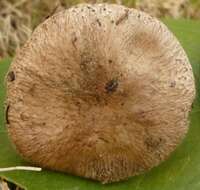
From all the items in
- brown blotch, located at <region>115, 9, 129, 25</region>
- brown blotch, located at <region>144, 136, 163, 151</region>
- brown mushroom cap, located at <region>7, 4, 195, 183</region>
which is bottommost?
brown blotch, located at <region>144, 136, 163, 151</region>

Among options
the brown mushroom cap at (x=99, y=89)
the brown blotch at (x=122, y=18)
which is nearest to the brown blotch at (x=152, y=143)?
the brown mushroom cap at (x=99, y=89)

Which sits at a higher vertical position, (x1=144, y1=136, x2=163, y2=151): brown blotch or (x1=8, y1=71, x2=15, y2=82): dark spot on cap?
(x1=8, y1=71, x2=15, y2=82): dark spot on cap

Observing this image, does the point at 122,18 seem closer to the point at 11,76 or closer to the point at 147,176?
the point at 11,76

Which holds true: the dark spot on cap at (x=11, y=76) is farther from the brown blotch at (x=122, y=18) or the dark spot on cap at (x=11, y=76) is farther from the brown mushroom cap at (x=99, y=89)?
the brown blotch at (x=122, y=18)

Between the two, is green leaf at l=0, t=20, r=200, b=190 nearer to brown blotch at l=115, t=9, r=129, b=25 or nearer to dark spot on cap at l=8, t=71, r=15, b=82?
dark spot on cap at l=8, t=71, r=15, b=82

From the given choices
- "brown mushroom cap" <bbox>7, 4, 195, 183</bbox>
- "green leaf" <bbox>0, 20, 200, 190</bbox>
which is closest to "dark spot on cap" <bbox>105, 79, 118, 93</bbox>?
"brown mushroom cap" <bbox>7, 4, 195, 183</bbox>

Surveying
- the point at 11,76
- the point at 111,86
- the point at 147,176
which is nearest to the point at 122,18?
the point at 111,86

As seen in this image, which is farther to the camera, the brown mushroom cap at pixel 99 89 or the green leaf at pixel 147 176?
the green leaf at pixel 147 176

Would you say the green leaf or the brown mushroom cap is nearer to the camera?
the brown mushroom cap
